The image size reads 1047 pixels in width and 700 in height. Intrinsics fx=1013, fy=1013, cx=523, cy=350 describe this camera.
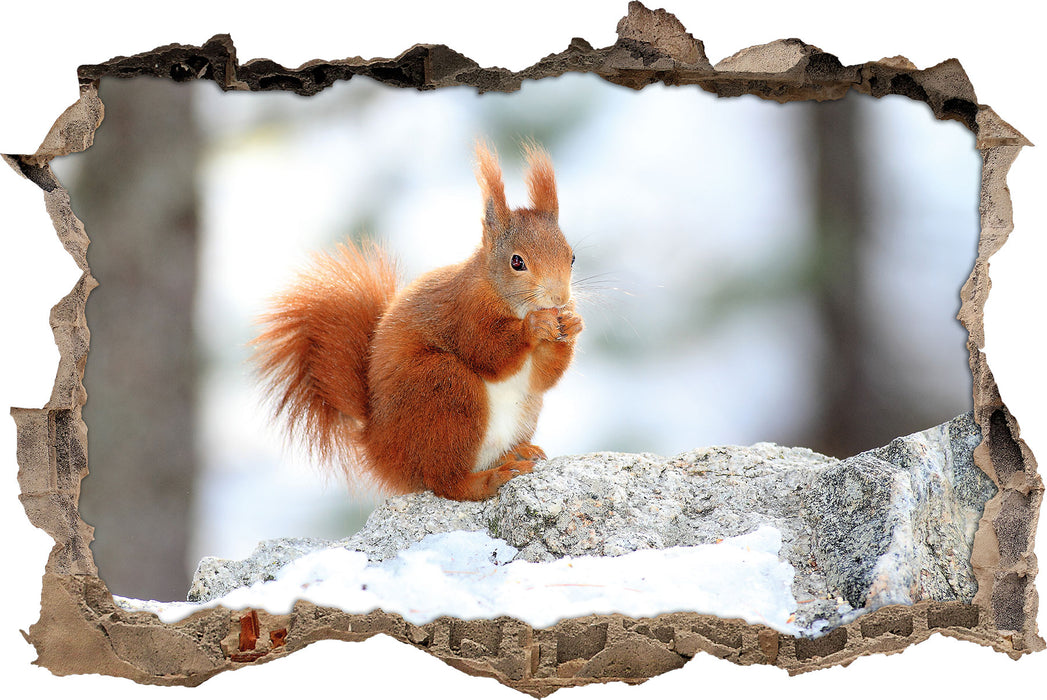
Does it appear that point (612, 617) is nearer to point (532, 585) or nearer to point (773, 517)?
point (532, 585)

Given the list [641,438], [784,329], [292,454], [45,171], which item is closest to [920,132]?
[784,329]

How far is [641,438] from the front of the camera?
217cm

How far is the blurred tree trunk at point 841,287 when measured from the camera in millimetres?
2238

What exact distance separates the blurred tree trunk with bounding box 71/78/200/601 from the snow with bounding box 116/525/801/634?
35 centimetres

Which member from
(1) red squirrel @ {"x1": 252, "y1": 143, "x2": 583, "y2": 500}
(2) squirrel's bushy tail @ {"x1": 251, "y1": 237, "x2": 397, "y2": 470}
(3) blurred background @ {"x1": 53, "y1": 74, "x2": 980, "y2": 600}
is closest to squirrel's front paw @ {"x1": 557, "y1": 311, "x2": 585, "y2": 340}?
(1) red squirrel @ {"x1": 252, "y1": 143, "x2": 583, "y2": 500}

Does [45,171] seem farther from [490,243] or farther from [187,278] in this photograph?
[490,243]

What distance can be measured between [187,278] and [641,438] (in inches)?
39.1

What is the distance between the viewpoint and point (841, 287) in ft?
7.65

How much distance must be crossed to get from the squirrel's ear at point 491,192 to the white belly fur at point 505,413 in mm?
237

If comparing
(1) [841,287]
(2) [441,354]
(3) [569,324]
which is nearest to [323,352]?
(2) [441,354]

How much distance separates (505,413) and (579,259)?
356 mm

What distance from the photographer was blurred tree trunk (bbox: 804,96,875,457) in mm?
2238

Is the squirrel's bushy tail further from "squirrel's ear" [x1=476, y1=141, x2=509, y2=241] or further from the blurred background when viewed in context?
"squirrel's ear" [x1=476, y1=141, x2=509, y2=241]

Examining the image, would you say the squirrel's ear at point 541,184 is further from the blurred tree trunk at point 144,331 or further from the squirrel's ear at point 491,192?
the blurred tree trunk at point 144,331
